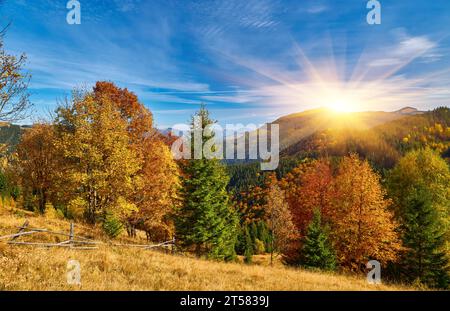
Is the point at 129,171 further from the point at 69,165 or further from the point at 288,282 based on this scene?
the point at 288,282

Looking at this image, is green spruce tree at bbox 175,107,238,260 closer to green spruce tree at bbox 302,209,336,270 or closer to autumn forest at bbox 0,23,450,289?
autumn forest at bbox 0,23,450,289

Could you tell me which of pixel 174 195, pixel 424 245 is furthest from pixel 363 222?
pixel 174 195

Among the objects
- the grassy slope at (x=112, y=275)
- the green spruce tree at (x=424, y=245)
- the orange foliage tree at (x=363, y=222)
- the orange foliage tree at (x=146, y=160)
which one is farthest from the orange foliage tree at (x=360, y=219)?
the orange foliage tree at (x=146, y=160)

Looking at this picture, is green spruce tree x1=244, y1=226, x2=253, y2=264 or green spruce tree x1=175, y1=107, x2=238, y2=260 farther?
green spruce tree x1=244, y1=226, x2=253, y2=264

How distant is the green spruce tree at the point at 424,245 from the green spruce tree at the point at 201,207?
712 inches

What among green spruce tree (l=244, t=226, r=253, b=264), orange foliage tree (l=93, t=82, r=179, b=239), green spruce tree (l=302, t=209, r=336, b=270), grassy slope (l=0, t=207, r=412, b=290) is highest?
orange foliage tree (l=93, t=82, r=179, b=239)

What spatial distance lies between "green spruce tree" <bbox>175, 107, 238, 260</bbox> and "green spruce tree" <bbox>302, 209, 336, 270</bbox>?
7.44 metres

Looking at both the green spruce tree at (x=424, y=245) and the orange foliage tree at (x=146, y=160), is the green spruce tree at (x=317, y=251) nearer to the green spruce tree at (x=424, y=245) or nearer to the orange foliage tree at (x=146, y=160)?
the green spruce tree at (x=424, y=245)

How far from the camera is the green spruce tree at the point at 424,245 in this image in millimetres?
26578

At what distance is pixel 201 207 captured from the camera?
24.9 meters

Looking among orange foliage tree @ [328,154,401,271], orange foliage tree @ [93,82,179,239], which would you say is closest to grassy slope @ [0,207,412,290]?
orange foliage tree @ [93,82,179,239]

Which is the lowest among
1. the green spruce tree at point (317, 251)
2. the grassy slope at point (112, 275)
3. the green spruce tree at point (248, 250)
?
the green spruce tree at point (248, 250)

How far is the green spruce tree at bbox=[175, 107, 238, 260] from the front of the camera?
24.8 m

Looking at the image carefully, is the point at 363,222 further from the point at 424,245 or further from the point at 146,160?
the point at 146,160
